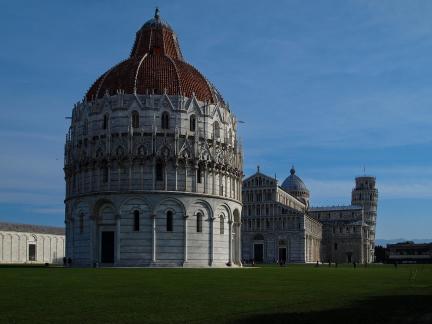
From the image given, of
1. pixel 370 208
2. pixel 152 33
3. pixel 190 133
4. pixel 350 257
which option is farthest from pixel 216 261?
pixel 370 208

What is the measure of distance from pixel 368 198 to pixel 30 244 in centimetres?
10312

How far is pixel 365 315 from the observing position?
17203 millimetres

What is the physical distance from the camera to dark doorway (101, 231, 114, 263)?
66.6 metres

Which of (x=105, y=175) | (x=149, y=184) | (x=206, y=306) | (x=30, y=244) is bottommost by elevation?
(x=30, y=244)

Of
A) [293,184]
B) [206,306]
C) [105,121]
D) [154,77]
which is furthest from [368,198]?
[206,306]

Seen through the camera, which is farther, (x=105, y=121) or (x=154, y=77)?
(x=154, y=77)

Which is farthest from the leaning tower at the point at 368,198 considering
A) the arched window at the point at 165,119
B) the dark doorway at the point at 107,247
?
the dark doorway at the point at 107,247

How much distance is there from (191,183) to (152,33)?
21.9 meters

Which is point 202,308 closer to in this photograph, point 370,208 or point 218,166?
point 218,166

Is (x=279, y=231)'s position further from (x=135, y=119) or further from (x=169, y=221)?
(x=135, y=119)

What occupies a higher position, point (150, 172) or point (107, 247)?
point (150, 172)

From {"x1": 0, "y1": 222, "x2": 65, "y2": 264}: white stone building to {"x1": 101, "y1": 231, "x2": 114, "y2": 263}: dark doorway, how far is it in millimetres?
54263

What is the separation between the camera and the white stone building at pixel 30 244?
120m

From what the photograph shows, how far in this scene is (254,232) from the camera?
139 meters
